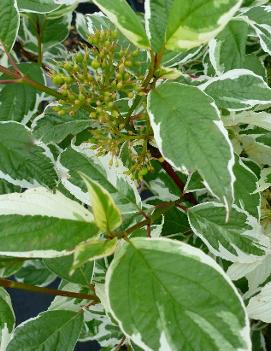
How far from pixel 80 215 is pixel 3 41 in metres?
0.32

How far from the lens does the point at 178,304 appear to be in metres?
0.56

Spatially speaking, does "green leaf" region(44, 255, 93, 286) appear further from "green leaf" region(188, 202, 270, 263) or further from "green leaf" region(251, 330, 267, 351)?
"green leaf" region(251, 330, 267, 351)

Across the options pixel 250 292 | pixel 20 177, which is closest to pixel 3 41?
pixel 20 177

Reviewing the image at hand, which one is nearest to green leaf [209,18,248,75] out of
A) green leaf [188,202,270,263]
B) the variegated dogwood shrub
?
the variegated dogwood shrub

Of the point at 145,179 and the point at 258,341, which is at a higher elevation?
the point at 145,179

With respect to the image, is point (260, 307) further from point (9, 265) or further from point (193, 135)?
point (9, 265)

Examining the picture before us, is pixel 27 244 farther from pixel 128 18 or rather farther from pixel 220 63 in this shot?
pixel 220 63

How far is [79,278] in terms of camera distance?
90 cm

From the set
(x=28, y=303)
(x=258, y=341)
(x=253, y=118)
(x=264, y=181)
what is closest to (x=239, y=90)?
(x=253, y=118)

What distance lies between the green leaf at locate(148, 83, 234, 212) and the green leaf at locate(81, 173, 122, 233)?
0.08 m

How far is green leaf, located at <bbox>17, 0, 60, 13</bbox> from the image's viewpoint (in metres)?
0.93

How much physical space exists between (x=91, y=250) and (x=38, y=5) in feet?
1.75

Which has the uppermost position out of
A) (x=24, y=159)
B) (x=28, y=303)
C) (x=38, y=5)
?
(x=38, y=5)

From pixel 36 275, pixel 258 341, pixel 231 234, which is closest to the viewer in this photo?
pixel 231 234
